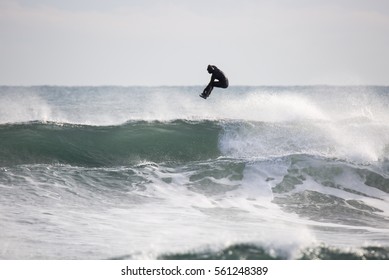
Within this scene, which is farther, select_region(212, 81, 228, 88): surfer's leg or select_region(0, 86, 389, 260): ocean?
select_region(212, 81, 228, 88): surfer's leg

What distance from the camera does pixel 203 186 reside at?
10852 millimetres

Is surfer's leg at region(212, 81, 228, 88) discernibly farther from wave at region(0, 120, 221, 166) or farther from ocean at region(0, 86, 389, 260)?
wave at region(0, 120, 221, 166)

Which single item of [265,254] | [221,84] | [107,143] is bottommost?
[265,254]

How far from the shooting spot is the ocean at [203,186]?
23.4 ft

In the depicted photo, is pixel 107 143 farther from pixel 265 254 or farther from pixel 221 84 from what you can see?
pixel 265 254

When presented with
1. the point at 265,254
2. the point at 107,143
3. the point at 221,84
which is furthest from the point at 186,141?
the point at 265,254

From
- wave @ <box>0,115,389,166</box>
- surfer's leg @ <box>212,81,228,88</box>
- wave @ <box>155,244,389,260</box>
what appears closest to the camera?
wave @ <box>155,244,389,260</box>

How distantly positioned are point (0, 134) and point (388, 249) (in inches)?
404

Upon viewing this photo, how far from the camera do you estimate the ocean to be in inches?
281

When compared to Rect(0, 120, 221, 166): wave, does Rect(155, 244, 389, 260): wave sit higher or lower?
lower

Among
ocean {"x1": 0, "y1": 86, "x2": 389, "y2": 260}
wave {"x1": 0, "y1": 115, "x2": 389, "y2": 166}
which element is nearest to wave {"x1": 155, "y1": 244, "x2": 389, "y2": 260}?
ocean {"x1": 0, "y1": 86, "x2": 389, "y2": 260}

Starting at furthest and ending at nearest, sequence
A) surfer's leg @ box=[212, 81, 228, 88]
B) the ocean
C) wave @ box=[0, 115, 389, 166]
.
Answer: wave @ box=[0, 115, 389, 166], surfer's leg @ box=[212, 81, 228, 88], the ocean
